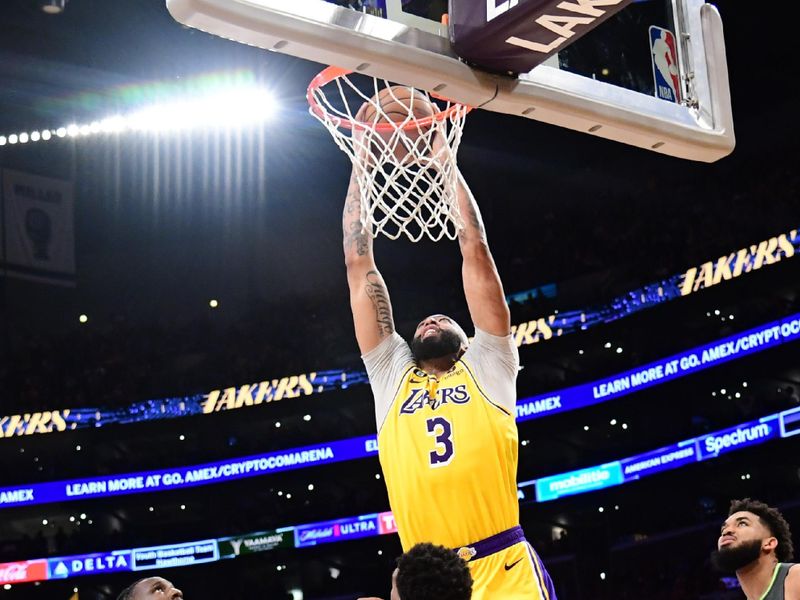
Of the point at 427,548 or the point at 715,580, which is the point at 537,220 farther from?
the point at 427,548

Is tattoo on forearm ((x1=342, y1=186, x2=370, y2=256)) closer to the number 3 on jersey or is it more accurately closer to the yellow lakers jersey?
the yellow lakers jersey

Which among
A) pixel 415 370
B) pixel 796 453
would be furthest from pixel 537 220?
pixel 415 370

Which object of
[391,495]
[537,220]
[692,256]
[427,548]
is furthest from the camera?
[537,220]

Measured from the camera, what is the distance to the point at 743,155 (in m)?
19.4

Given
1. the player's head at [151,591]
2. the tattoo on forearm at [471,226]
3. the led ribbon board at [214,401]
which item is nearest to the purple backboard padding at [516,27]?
the tattoo on forearm at [471,226]

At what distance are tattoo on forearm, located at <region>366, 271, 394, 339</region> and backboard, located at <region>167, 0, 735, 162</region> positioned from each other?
3.85ft

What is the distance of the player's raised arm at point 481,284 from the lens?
4.45m

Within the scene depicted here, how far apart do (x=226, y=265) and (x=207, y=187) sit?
286 cm

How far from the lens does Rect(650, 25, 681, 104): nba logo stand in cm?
423

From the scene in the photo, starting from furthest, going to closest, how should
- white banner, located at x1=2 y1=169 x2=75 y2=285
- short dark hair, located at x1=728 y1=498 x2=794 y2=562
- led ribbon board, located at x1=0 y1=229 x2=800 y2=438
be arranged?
led ribbon board, located at x1=0 y1=229 x2=800 y2=438 → white banner, located at x1=2 y1=169 x2=75 y2=285 → short dark hair, located at x1=728 y1=498 x2=794 y2=562

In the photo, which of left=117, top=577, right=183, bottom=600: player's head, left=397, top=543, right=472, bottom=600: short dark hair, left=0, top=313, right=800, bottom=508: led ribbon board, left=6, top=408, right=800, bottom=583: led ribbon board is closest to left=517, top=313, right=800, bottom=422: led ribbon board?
left=0, top=313, right=800, bottom=508: led ribbon board

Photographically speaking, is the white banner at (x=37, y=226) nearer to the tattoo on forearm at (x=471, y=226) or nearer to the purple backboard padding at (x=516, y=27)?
the tattoo on forearm at (x=471, y=226)

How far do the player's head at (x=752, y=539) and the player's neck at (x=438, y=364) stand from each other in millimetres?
1449

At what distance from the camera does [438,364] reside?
177 inches
